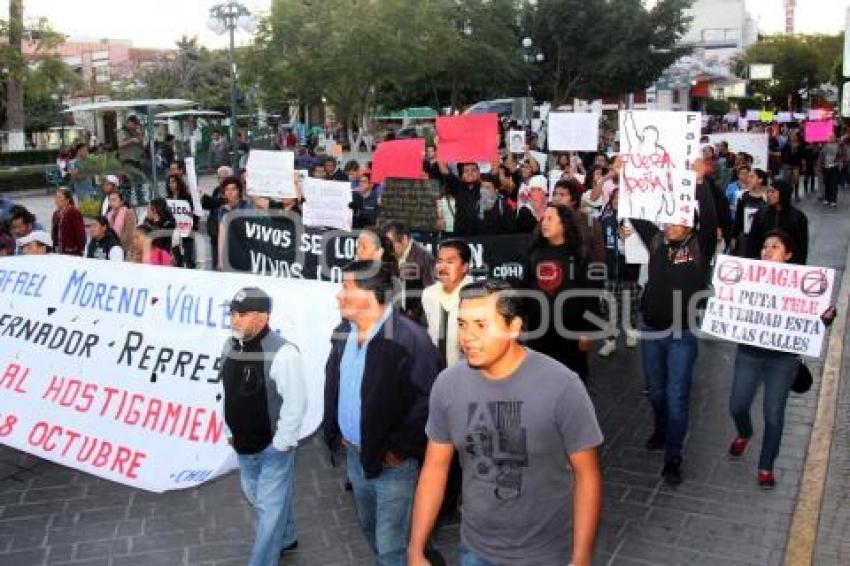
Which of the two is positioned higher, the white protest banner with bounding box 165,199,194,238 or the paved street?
the white protest banner with bounding box 165,199,194,238

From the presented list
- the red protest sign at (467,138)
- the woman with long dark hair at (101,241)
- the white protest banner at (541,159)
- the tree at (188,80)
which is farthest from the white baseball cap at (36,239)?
the tree at (188,80)

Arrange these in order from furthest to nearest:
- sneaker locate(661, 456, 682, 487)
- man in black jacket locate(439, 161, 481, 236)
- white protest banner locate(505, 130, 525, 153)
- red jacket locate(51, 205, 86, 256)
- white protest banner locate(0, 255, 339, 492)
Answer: white protest banner locate(505, 130, 525, 153), red jacket locate(51, 205, 86, 256), man in black jacket locate(439, 161, 481, 236), sneaker locate(661, 456, 682, 487), white protest banner locate(0, 255, 339, 492)

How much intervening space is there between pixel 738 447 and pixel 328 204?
4.77m

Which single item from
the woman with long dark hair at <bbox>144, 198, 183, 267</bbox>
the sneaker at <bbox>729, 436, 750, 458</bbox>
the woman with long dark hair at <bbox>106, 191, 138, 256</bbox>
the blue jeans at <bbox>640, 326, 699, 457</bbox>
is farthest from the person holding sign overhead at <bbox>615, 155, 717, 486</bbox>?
the woman with long dark hair at <bbox>106, 191, 138, 256</bbox>

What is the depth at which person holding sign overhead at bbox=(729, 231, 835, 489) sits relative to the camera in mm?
5660

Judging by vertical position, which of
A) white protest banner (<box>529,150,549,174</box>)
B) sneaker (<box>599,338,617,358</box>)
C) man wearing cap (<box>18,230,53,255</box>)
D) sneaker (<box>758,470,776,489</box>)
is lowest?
sneaker (<box>758,470,776,489</box>)

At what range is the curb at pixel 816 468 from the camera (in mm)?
5016

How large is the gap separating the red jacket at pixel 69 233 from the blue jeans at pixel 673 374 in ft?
22.1

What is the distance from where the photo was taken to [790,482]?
591 cm

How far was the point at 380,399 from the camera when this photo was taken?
3.85 metres

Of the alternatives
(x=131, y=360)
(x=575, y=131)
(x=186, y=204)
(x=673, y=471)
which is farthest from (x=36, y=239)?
(x=575, y=131)

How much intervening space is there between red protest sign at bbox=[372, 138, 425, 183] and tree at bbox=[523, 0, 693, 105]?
1353 inches

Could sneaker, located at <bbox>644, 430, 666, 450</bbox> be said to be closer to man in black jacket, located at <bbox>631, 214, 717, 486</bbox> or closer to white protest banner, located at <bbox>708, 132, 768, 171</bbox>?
man in black jacket, located at <bbox>631, 214, 717, 486</bbox>

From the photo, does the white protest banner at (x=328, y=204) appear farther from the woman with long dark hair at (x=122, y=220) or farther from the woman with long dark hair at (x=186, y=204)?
the woman with long dark hair at (x=186, y=204)
